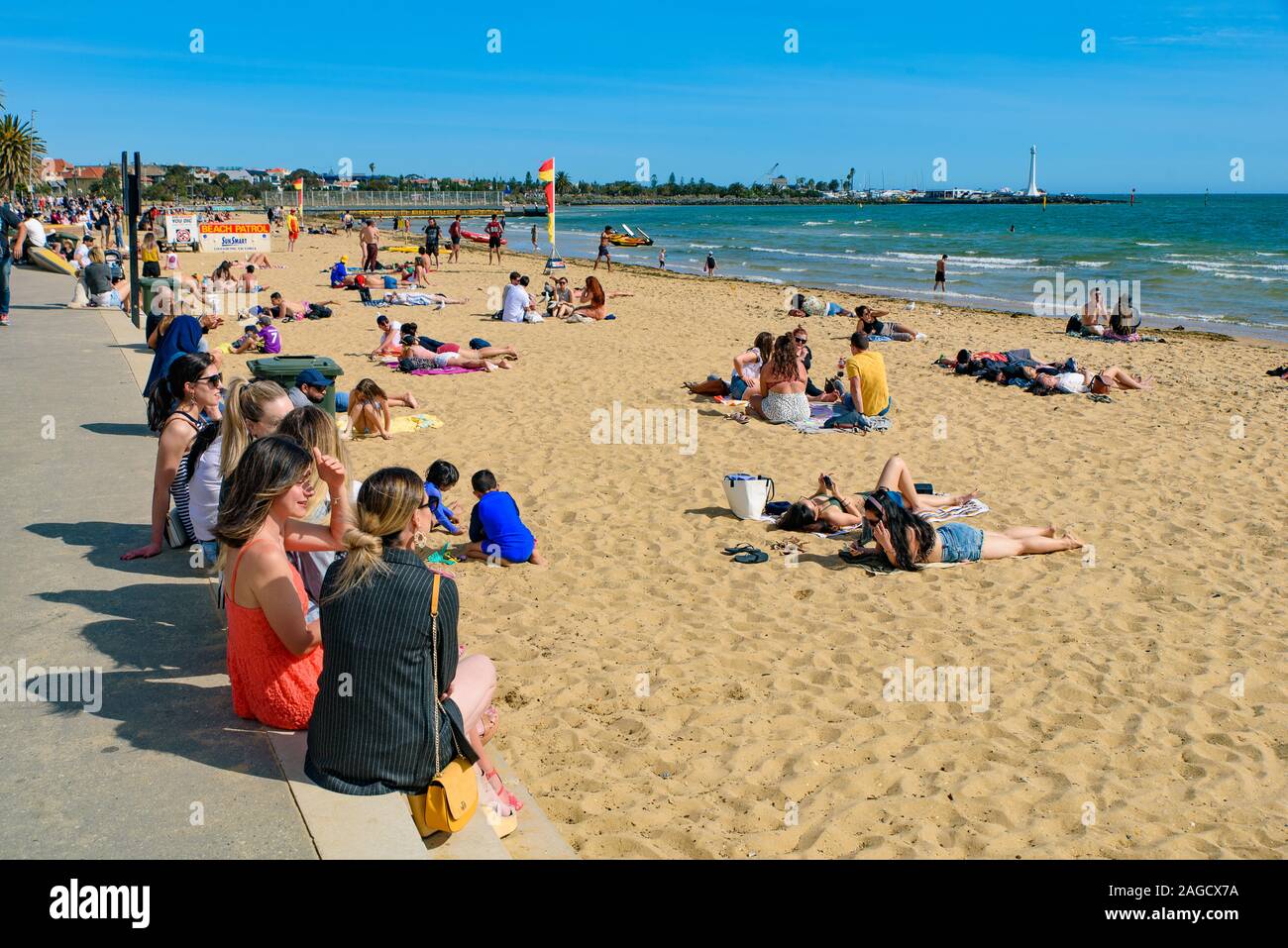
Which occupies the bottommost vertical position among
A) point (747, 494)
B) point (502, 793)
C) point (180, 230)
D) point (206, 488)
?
point (502, 793)

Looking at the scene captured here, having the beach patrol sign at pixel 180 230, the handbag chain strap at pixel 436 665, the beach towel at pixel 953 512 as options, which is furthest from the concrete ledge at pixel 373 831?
the beach patrol sign at pixel 180 230

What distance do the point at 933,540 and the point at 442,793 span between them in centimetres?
431

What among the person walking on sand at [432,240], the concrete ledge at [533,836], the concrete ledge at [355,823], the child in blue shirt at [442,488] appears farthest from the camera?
the person walking on sand at [432,240]

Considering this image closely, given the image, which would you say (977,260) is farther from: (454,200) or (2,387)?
(454,200)

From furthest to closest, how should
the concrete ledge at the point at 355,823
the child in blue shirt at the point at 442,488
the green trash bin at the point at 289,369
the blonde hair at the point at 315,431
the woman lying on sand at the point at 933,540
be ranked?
the green trash bin at the point at 289,369, the child in blue shirt at the point at 442,488, the woman lying on sand at the point at 933,540, the blonde hair at the point at 315,431, the concrete ledge at the point at 355,823

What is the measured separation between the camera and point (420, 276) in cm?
2472

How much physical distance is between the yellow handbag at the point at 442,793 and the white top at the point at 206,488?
2.59 meters

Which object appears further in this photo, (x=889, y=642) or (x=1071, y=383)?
(x=1071, y=383)

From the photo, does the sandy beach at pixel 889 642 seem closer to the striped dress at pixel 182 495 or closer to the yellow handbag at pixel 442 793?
the yellow handbag at pixel 442 793

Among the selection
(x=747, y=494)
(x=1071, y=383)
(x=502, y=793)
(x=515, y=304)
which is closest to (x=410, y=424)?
(x=747, y=494)

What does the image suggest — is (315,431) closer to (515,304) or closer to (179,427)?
(179,427)

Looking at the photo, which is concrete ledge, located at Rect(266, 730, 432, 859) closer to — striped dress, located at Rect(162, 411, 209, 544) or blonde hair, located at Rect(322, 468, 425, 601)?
blonde hair, located at Rect(322, 468, 425, 601)

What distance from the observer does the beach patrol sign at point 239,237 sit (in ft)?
101

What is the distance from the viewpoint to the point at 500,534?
6414 millimetres
